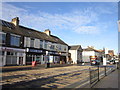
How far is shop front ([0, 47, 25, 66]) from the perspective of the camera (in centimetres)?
2470

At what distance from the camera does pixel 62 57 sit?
148 ft

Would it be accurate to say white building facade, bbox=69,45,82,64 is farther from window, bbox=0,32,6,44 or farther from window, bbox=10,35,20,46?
window, bbox=0,32,6,44

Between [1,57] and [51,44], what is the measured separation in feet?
58.5

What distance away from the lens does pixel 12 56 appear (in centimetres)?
2695

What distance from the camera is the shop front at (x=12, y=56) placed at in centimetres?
2470

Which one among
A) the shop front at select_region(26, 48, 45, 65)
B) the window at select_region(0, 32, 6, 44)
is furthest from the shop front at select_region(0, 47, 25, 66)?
the shop front at select_region(26, 48, 45, 65)

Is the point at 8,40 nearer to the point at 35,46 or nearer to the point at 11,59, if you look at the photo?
the point at 11,59

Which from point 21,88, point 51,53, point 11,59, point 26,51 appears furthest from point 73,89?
point 51,53

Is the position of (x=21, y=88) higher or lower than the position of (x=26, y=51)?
lower

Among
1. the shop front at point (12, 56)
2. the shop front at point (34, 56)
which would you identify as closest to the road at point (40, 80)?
the shop front at point (12, 56)

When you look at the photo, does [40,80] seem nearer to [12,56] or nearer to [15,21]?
[12,56]

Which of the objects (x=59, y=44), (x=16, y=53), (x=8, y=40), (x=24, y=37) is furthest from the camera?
(x=59, y=44)

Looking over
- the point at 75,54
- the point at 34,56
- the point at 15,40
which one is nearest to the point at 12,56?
the point at 15,40

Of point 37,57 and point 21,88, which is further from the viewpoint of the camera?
point 37,57
